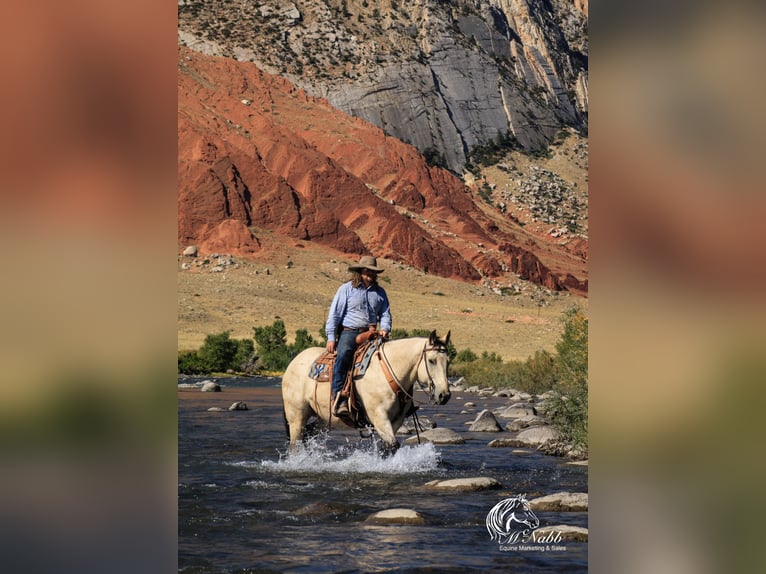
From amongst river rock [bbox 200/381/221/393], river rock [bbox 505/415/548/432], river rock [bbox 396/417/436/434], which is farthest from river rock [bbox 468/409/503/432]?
river rock [bbox 200/381/221/393]

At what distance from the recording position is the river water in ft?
16.1

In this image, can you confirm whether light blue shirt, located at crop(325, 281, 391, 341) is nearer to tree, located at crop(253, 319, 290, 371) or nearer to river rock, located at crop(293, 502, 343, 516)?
river rock, located at crop(293, 502, 343, 516)

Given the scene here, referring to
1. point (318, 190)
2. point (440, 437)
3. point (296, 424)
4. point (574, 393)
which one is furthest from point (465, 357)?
point (318, 190)

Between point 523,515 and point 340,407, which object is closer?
point 523,515

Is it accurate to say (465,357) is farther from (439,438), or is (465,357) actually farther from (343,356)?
(343,356)

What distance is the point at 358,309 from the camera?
25.8ft

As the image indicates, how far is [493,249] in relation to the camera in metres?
56.9

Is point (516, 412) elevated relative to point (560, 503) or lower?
lower

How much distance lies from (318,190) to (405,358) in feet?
191

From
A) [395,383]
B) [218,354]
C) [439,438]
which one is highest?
[395,383]

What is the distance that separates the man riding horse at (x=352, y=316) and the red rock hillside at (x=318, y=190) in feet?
150

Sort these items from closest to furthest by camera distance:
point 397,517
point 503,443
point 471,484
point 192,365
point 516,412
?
1. point 397,517
2. point 471,484
3. point 503,443
4. point 516,412
5. point 192,365

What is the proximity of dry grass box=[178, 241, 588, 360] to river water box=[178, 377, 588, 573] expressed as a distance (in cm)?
3024
